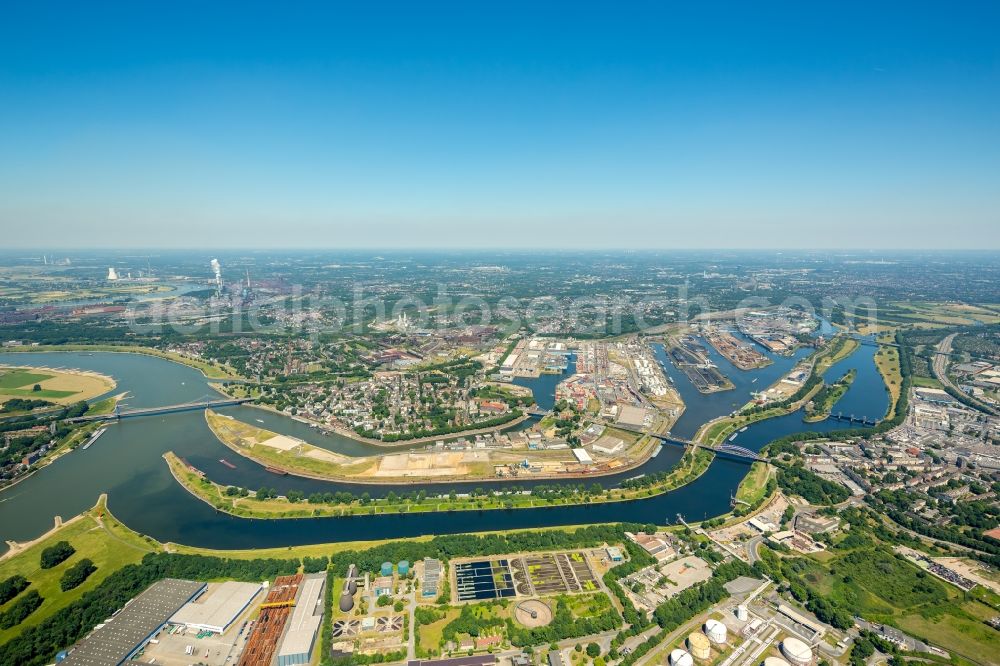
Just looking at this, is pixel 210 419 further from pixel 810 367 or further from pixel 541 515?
pixel 810 367

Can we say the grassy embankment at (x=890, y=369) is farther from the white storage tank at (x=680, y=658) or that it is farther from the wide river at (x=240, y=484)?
the white storage tank at (x=680, y=658)

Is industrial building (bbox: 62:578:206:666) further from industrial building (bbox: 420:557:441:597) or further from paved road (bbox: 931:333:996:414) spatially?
paved road (bbox: 931:333:996:414)

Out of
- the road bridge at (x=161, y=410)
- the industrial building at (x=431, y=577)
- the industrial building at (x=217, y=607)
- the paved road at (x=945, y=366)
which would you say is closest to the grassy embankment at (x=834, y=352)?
the paved road at (x=945, y=366)

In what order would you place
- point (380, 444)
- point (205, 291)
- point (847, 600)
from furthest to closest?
point (205, 291), point (380, 444), point (847, 600)

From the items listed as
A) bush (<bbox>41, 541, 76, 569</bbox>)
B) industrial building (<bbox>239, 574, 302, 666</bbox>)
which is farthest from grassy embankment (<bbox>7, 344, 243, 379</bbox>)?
industrial building (<bbox>239, 574, 302, 666</bbox>)

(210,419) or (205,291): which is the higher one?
(205,291)

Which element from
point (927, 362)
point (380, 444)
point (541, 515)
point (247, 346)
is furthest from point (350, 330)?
point (927, 362)
